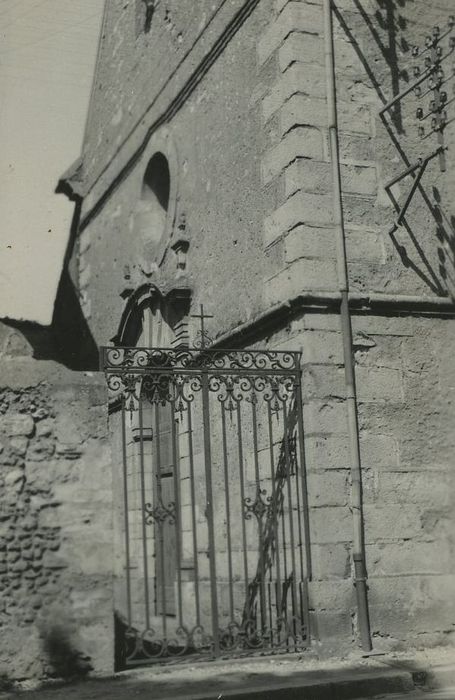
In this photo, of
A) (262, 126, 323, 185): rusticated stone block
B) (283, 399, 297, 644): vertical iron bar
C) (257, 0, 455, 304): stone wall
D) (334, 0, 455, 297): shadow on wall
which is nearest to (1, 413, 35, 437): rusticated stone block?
(283, 399, 297, 644): vertical iron bar

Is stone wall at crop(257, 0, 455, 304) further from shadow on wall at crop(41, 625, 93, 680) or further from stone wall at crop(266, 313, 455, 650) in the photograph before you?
shadow on wall at crop(41, 625, 93, 680)

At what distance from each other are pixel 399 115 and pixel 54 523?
4.29 m

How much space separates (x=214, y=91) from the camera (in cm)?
884

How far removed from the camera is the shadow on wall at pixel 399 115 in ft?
24.2

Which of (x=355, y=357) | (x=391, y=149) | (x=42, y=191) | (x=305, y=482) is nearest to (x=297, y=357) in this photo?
(x=355, y=357)

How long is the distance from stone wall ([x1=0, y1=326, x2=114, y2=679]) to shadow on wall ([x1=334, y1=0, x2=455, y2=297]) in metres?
2.83

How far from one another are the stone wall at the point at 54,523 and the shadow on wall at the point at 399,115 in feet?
9.28

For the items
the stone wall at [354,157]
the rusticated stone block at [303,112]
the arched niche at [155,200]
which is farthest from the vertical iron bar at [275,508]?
the arched niche at [155,200]

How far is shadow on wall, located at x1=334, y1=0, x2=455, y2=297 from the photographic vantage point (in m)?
7.38

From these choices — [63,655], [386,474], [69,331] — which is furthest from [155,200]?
[63,655]

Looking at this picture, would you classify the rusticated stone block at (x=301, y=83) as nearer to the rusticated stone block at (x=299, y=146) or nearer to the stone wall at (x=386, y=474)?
the rusticated stone block at (x=299, y=146)

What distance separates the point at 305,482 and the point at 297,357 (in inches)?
36.4

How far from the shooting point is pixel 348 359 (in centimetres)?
682

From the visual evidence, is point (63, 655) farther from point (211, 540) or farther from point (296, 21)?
point (296, 21)
